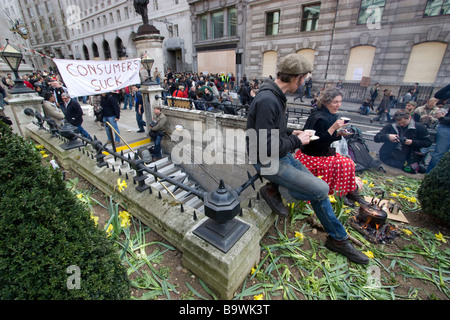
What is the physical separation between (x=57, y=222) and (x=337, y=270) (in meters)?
2.56

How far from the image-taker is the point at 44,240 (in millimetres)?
1210

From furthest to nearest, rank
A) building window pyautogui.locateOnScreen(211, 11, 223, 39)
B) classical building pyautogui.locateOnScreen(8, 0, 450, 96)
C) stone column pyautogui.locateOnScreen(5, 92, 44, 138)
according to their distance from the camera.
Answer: building window pyautogui.locateOnScreen(211, 11, 223, 39) < classical building pyautogui.locateOnScreen(8, 0, 450, 96) < stone column pyautogui.locateOnScreen(5, 92, 44, 138)

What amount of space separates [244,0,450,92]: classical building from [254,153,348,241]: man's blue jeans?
19664mm

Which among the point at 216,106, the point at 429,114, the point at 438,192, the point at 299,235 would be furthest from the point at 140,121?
the point at 429,114

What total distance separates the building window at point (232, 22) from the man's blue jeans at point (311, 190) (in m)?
28.2

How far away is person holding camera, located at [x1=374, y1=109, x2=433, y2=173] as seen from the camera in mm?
5074

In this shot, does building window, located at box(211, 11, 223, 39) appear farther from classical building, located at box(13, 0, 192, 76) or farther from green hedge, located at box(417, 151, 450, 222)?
green hedge, located at box(417, 151, 450, 222)

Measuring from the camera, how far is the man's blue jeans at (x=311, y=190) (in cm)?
219

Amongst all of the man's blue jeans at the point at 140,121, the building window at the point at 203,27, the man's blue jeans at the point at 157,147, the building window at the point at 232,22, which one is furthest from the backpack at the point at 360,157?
the building window at the point at 203,27

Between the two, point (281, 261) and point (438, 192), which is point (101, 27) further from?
point (438, 192)

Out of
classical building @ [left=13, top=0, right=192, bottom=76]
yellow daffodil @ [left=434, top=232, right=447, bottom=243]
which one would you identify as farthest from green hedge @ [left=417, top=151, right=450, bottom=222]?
classical building @ [left=13, top=0, right=192, bottom=76]

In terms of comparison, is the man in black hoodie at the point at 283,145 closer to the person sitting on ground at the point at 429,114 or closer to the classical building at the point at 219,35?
the person sitting on ground at the point at 429,114
